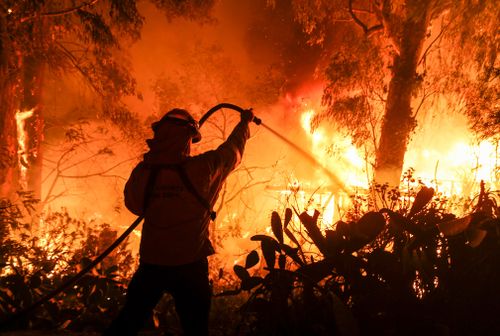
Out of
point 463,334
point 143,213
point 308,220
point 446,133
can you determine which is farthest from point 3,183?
point 446,133

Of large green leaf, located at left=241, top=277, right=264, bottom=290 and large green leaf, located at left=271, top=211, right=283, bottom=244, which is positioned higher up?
large green leaf, located at left=271, top=211, right=283, bottom=244

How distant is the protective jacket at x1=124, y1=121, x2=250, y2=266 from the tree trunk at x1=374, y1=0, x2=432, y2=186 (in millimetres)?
6197

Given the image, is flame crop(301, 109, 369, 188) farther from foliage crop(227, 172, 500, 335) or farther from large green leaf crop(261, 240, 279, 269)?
large green leaf crop(261, 240, 279, 269)

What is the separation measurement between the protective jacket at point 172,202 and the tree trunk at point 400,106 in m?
6.20

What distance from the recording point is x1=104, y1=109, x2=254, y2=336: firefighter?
2236mm

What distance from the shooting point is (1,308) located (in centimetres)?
327

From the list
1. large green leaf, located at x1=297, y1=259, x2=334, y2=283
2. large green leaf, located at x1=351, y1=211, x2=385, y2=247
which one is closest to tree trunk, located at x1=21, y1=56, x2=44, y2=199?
large green leaf, located at x1=297, y1=259, x2=334, y2=283

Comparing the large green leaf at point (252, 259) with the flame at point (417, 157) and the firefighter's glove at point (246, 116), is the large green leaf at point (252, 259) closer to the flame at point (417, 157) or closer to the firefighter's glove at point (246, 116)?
the firefighter's glove at point (246, 116)

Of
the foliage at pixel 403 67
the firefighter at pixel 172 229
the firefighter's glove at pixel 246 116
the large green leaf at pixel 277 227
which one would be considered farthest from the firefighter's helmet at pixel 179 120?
the foliage at pixel 403 67

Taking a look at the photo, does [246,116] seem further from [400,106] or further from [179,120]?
[400,106]

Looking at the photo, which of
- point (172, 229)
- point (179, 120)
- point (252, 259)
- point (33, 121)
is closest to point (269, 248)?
point (252, 259)

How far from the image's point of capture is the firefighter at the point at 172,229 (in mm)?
2236

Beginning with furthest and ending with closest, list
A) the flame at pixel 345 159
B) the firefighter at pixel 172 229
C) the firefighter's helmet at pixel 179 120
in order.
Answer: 1. the flame at pixel 345 159
2. the firefighter's helmet at pixel 179 120
3. the firefighter at pixel 172 229

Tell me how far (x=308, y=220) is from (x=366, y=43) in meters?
A: 8.02
